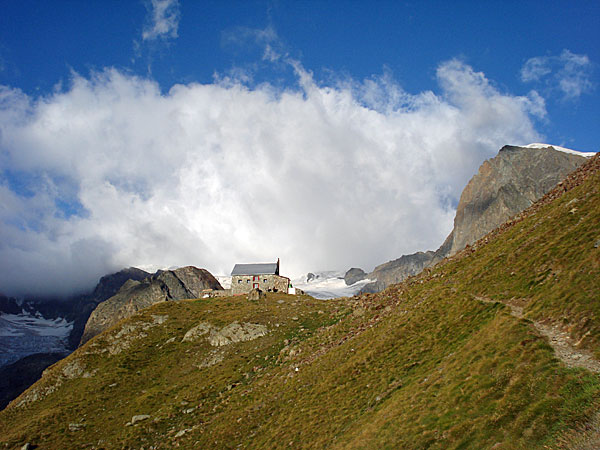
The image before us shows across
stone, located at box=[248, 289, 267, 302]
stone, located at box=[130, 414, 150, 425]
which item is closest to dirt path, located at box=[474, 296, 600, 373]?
stone, located at box=[130, 414, 150, 425]

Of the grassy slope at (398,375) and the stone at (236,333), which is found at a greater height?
the stone at (236,333)

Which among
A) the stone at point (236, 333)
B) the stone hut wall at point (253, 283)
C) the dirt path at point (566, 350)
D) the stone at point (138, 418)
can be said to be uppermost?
the stone hut wall at point (253, 283)

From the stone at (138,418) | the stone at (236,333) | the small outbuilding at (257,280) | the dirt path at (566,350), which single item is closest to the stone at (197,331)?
the stone at (236,333)

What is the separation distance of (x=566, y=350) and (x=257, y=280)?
101 metres

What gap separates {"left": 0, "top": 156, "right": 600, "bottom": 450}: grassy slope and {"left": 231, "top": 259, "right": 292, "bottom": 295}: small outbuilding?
1762 inches

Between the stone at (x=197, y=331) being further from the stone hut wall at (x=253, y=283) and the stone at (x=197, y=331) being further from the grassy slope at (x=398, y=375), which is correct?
the stone hut wall at (x=253, y=283)

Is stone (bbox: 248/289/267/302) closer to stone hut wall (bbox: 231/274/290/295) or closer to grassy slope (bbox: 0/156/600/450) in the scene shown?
grassy slope (bbox: 0/156/600/450)

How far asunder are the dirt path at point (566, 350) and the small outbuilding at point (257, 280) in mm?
95724

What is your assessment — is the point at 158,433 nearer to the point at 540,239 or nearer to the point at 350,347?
the point at 350,347

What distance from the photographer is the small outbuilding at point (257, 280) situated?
11700 centimetres

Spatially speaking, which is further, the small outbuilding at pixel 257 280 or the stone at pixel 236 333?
the small outbuilding at pixel 257 280

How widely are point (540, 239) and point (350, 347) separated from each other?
2452 centimetres

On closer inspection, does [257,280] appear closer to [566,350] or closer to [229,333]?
[229,333]

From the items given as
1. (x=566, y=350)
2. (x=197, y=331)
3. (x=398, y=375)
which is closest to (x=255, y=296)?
(x=197, y=331)
